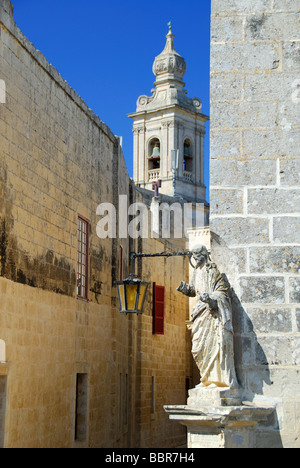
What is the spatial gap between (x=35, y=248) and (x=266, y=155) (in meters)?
4.88

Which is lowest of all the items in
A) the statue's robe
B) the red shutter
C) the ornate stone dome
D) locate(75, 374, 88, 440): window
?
locate(75, 374, 88, 440): window

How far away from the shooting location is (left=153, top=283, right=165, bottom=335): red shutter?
692 inches

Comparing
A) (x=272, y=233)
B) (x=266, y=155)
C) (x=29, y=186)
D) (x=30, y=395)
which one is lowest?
(x=30, y=395)

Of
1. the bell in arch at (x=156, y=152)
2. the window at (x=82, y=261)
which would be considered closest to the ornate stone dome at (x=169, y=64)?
the bell in arch at (x=156, y=152)

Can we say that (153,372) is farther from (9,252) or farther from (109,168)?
(9,252)

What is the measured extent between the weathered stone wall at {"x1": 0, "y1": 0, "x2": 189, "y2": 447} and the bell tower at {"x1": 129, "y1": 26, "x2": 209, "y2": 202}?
108 ft

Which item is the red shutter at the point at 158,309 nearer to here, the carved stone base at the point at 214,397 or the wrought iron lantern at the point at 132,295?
the wrought iron lantern at the point at 132,295

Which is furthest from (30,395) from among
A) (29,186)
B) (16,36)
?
(16,36)

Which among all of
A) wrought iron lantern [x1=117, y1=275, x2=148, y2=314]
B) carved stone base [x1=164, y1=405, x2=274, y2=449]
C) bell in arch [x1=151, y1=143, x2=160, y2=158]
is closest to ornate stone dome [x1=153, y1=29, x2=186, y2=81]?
bell in arch [x1=151, y1=143, x2=160, y2=158]

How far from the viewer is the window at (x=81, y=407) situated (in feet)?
40.0

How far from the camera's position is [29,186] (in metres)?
10.1

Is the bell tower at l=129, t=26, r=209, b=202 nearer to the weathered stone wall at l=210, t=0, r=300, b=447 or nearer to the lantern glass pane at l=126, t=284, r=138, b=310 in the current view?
the lantern glass pane at l=126, t=284, r=138, b=310

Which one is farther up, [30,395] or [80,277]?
[80,277]

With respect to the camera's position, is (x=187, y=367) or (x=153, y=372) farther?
(x=187, y=367)
